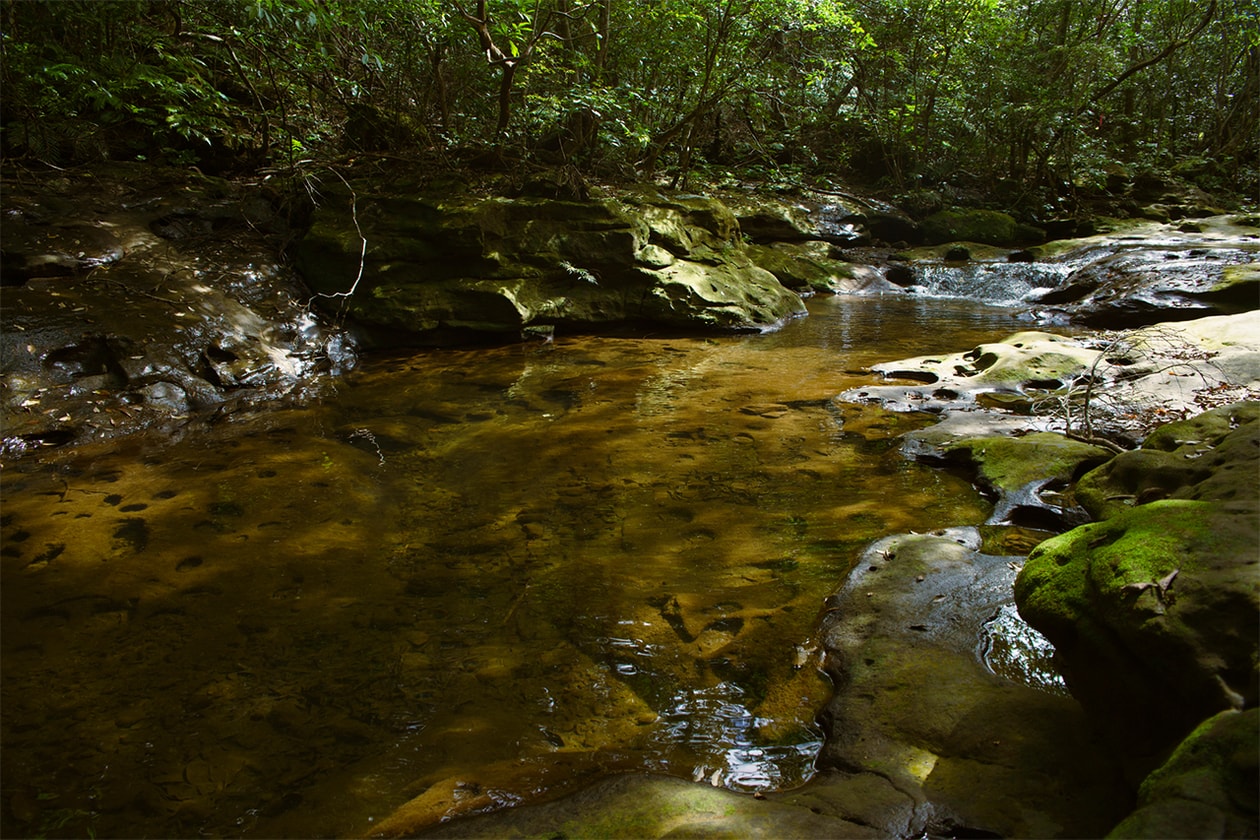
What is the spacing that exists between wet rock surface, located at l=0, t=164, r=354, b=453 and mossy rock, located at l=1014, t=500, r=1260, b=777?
20.4ft

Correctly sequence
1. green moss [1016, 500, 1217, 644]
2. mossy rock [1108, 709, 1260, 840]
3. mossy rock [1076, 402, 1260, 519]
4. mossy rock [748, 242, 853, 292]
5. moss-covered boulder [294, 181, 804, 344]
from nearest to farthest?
mossy rock [1108, 709, 1260, 840], green moss [1016, 500, 1217, 644], mossy rock [1076, 402, 1260, 519], moss-covered boulder [294, 181, 804, 344], mossy rock [748, 242, 853, 292]

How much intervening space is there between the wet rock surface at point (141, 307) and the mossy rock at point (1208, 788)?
6508mm

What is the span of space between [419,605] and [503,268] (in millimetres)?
6336

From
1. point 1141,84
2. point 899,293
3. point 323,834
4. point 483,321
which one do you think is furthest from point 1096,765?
point 1141,84

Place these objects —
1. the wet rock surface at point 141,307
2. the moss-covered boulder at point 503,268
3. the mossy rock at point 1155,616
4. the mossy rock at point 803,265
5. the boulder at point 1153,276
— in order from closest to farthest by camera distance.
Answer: the mossy rock at point 1155,616 → the wet rock surface at point 141,307 → the moss-covered boulder at point 503,268 → the boulder at point 1153,276 → the mossy rock at point 803,265

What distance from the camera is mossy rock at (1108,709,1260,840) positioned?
56.1 inches

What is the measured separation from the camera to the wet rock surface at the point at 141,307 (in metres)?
5.92

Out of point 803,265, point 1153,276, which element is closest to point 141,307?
point 803,265

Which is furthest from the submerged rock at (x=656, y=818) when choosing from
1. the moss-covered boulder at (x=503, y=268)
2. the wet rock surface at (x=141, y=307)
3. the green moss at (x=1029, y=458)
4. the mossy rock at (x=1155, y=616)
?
the moss-covered boulder at (x=503, y=268)

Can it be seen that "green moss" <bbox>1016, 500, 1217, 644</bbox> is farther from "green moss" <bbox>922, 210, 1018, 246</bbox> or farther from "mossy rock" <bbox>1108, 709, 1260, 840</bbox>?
"green moss" <bbox>922, 210, 1018, 246</bbox>

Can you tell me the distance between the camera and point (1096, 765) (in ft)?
6.74

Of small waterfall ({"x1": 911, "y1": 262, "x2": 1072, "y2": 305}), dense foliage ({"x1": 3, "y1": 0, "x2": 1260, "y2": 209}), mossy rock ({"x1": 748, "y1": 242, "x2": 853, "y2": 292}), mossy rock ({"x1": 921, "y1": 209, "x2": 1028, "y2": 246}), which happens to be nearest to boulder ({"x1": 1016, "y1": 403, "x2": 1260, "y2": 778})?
dense foliage ({"x1": 3, "y1": 0, "x2": 1260, "y2": 209})

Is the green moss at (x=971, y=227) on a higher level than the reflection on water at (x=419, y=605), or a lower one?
higher

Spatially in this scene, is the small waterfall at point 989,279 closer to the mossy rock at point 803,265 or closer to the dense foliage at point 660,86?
the mossy rock at point 803,265
